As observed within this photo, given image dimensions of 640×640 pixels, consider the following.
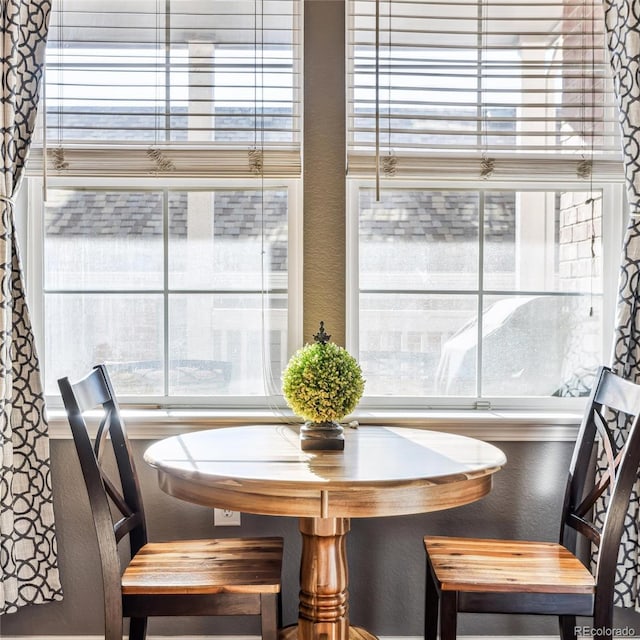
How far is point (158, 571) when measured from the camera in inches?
61.4

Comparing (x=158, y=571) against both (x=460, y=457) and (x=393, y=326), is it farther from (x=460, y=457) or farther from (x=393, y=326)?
(x=393, y=326)

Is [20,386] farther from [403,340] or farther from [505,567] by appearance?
[505,567]

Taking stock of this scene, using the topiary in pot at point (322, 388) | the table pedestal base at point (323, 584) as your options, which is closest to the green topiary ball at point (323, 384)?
the topiary in pot at point (322, 388)

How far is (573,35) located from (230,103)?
1.21 m

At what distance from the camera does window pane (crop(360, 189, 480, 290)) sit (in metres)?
2.18

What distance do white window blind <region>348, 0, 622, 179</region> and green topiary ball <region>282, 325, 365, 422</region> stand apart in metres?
0.76

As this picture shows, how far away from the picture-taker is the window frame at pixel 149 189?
2113 millimetres

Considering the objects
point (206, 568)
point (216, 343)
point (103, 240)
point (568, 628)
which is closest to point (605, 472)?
point (568, 628)

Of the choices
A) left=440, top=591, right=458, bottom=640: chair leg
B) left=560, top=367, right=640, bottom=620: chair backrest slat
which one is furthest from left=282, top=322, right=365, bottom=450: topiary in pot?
left=560, top=367, right=640, bottom=620: chair backrest slat

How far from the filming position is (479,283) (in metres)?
2.19

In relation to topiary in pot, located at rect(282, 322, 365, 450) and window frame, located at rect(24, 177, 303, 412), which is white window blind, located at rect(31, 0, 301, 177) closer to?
window frame, located at rect(24, 177, 303, 412)

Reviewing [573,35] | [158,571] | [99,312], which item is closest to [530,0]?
[573,35]

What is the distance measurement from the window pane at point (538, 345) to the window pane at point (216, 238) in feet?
2.73

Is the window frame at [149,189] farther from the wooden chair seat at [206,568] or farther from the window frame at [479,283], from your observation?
the wooden chair seat at [206,568]
